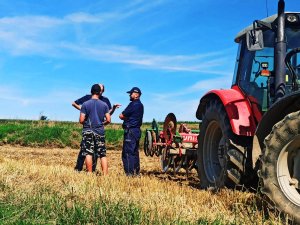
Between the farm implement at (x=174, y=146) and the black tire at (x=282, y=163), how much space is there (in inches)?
177

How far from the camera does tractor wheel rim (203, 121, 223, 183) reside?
602 centimetres

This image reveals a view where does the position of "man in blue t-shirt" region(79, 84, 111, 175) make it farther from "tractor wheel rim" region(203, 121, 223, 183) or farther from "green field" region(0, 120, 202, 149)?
"green field" region(0, 120, 202, 149)

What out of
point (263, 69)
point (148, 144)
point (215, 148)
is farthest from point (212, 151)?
point (148, 144)

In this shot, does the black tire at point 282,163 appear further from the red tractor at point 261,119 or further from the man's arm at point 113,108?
the man's arm at point 113,108

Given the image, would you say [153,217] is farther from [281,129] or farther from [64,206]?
[281,129]

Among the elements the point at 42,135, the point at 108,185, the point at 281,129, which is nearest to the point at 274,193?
the point at 281,129

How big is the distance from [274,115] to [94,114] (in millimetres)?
3945

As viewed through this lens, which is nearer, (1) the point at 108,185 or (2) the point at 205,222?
(2) the point at 205,222

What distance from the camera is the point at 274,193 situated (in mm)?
3869

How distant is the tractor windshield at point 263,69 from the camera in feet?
16.3

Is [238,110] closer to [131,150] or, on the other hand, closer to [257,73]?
[257,73]

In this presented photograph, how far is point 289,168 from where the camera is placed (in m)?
4.04

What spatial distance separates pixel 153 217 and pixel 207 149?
2818 millimetres

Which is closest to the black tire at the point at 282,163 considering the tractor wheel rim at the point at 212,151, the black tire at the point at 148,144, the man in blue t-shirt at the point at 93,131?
the tractor wheel rim at the point at 212,151
